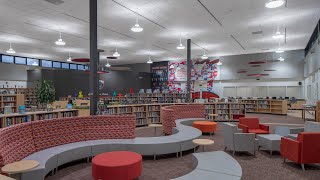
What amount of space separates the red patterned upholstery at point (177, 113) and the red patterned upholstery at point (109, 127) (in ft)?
7.51

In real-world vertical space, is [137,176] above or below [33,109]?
below

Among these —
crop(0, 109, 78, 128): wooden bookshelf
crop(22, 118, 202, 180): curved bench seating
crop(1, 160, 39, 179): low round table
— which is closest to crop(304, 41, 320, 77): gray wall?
crop(22, 118, 202, 180): curved bench seating

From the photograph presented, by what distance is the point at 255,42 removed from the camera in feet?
46.1

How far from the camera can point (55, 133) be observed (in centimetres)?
551

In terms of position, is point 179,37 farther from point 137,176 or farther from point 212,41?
point 137,176

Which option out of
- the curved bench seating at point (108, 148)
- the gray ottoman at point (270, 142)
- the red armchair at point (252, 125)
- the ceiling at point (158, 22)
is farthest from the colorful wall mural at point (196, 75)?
the curved bench seating at point (108, 148)

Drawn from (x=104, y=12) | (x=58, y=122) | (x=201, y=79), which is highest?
(x=104, y=12)

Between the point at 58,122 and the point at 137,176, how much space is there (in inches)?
102

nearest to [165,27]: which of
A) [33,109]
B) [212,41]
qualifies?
[212,41]

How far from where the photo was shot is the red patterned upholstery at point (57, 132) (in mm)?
5121

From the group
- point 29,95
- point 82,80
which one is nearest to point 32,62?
point 29,95

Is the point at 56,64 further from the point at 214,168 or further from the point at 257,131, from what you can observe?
the point at 214,168

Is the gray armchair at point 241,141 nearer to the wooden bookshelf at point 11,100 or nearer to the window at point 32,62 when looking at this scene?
the wooden bookshelf at point 11,100

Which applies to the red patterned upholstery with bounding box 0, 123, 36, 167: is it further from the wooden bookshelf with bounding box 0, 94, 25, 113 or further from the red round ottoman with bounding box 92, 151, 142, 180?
the wooden bookshelf with bounding box 0, 94, 25, 113
